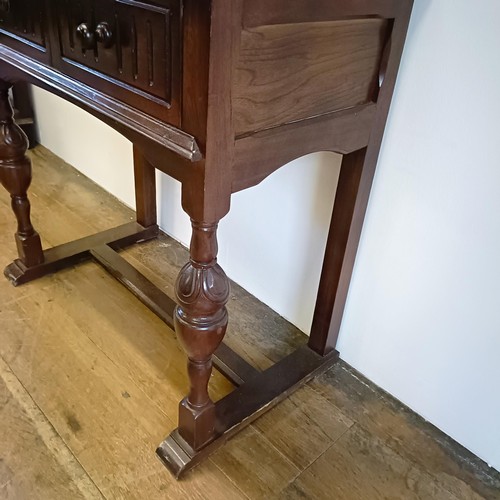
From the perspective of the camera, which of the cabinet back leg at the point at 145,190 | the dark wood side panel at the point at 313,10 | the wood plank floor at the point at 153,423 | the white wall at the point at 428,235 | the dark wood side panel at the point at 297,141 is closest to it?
the dark wood side panel at the point at 313,10

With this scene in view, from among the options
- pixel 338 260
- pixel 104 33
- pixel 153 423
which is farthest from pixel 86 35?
pixel 153 423

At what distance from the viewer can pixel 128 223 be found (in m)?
1.71

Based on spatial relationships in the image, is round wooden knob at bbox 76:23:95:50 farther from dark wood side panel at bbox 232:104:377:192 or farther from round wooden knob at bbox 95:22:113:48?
dark wood side panel at bbox 232:104:377:192

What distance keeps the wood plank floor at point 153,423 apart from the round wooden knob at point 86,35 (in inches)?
28.0

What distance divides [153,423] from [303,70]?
0.74m

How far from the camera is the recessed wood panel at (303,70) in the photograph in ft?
2.18

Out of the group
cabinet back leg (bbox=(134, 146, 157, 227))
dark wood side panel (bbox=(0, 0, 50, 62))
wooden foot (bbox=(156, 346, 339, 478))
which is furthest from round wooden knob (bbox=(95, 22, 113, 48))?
cabinet back leg (bbox=(134, 146, 157, 227))

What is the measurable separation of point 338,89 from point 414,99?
0.18 m

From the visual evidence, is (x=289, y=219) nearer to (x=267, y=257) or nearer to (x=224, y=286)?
(x=267, y=257)

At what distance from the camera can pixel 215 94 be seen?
63 cm

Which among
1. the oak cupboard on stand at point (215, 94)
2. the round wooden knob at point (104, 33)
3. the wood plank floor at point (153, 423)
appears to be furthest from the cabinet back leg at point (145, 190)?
the round wooden knob at point (104, 33)

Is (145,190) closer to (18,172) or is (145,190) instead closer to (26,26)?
(18,172)

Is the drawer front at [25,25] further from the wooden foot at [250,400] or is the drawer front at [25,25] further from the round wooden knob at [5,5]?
the wooden foot at [250,400]

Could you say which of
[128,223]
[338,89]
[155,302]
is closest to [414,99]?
[338,89]
